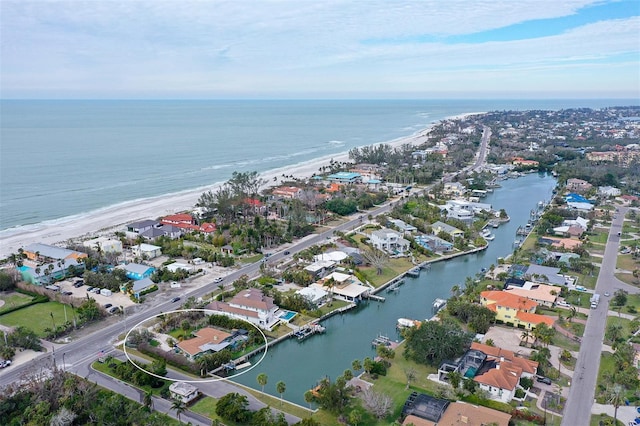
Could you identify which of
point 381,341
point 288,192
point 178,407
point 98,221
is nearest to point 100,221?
point 98,221

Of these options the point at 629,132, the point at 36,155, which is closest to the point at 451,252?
the point at 36,155

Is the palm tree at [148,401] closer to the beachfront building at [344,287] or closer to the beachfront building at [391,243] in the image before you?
the beachfront building at [344,287]

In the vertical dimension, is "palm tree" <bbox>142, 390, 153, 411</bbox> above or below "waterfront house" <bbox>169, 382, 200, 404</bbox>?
above

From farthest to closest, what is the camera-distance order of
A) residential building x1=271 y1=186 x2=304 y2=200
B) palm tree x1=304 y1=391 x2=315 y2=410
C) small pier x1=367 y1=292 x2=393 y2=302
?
residential building x1=271 y1=186 x2=304 y2=200, small pier x1=367 y1=292 x2=393 y2=302, palm tree x1=304 y1=391 x2=315 y2=410

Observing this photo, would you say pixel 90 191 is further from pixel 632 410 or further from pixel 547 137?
pixel 547 137

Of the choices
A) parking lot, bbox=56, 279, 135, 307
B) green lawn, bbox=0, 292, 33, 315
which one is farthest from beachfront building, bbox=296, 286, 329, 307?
green lawn, bbox=0, 292, 33, 315

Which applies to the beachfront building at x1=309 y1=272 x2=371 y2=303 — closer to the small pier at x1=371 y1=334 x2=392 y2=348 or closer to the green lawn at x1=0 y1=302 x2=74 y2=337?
the small pier at x1=371 y1=334 x2=392 y2=348

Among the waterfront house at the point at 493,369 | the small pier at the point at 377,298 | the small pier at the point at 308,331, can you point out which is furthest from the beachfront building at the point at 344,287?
the waterfront house at the point at 493,369
